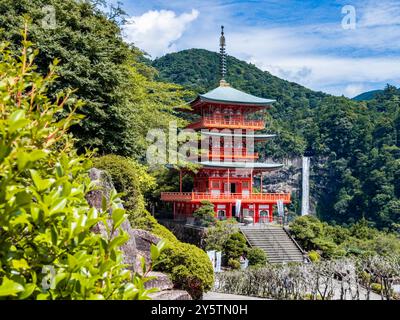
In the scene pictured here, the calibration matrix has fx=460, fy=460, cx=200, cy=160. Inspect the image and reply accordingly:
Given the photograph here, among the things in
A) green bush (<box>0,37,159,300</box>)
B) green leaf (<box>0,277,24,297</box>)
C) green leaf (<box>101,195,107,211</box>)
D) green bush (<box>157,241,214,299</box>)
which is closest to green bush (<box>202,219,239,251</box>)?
green bush (<box>157,241,214,299</box>)

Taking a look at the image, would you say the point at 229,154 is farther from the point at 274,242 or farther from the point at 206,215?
the point at 274,242

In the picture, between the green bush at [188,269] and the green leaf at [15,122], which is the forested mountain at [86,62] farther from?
the green leaf at [15,122]

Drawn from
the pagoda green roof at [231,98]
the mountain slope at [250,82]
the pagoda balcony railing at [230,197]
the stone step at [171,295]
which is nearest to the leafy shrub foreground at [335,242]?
the pagoda balcony railing at [230,197]

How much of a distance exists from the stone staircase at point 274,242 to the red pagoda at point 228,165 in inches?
52.6

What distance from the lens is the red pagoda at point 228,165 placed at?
77.9ft

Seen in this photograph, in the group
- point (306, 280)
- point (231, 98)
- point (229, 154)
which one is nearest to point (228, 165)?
point (229, 154)

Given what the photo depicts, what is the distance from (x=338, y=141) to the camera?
57.9m

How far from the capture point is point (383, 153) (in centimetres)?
5222

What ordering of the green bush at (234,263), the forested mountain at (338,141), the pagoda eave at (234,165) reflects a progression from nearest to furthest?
the green bush at (234,263)
the pagoda eave at (234,165)
the forested mountain at (338,141)

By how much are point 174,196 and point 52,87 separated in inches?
575

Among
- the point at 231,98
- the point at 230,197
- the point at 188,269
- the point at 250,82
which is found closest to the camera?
the point at 188,269

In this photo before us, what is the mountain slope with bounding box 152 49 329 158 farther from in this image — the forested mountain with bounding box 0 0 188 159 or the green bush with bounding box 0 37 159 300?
the green bush with bounding box 0 37 159 300

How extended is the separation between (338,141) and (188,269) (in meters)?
53.1
